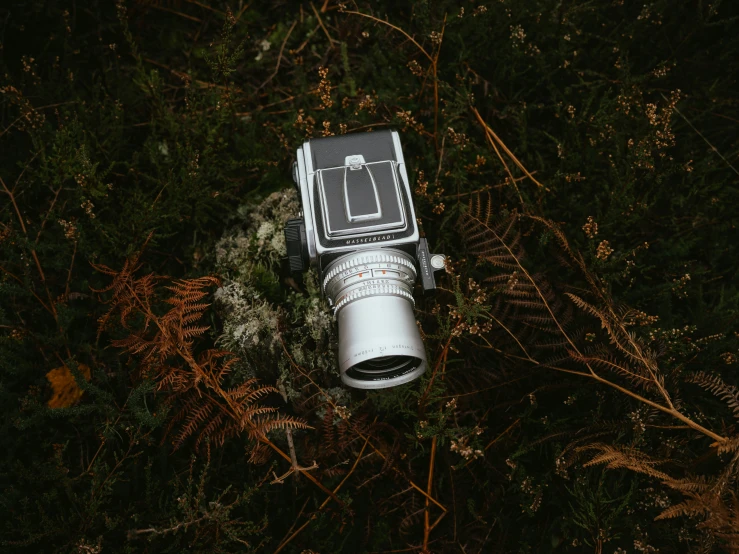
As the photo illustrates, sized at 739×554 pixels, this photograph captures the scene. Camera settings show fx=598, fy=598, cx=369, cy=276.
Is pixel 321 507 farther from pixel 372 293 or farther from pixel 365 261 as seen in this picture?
pixel 365 261

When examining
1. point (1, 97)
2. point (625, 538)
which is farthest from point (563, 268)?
point (1, 97)

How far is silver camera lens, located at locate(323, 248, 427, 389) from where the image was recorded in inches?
84.3

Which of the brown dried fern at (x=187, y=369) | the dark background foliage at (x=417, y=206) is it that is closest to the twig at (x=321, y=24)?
the dark background foliage at (x=417, y=206)

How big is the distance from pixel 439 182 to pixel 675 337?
4.10ft

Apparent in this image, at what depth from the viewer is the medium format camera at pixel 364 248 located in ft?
7.16

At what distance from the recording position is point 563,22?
9.96ft

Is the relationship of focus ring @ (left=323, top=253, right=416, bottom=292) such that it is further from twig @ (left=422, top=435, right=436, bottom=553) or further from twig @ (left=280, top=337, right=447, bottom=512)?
twig @ (left=422, top=435, right=436, bottom=553)

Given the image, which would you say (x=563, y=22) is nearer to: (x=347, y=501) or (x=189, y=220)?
(x=189, y=220)

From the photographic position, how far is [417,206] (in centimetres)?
285

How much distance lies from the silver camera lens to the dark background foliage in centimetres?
18

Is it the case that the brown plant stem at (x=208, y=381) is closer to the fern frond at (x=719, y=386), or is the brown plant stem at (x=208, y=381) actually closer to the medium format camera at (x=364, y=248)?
the medium format camera at (x=364, y=248)

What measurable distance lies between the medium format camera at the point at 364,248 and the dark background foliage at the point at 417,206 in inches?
8.9

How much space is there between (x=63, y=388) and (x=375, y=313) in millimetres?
1498

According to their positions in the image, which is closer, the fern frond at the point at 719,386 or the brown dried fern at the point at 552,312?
the fern frond at the point at 719,386
